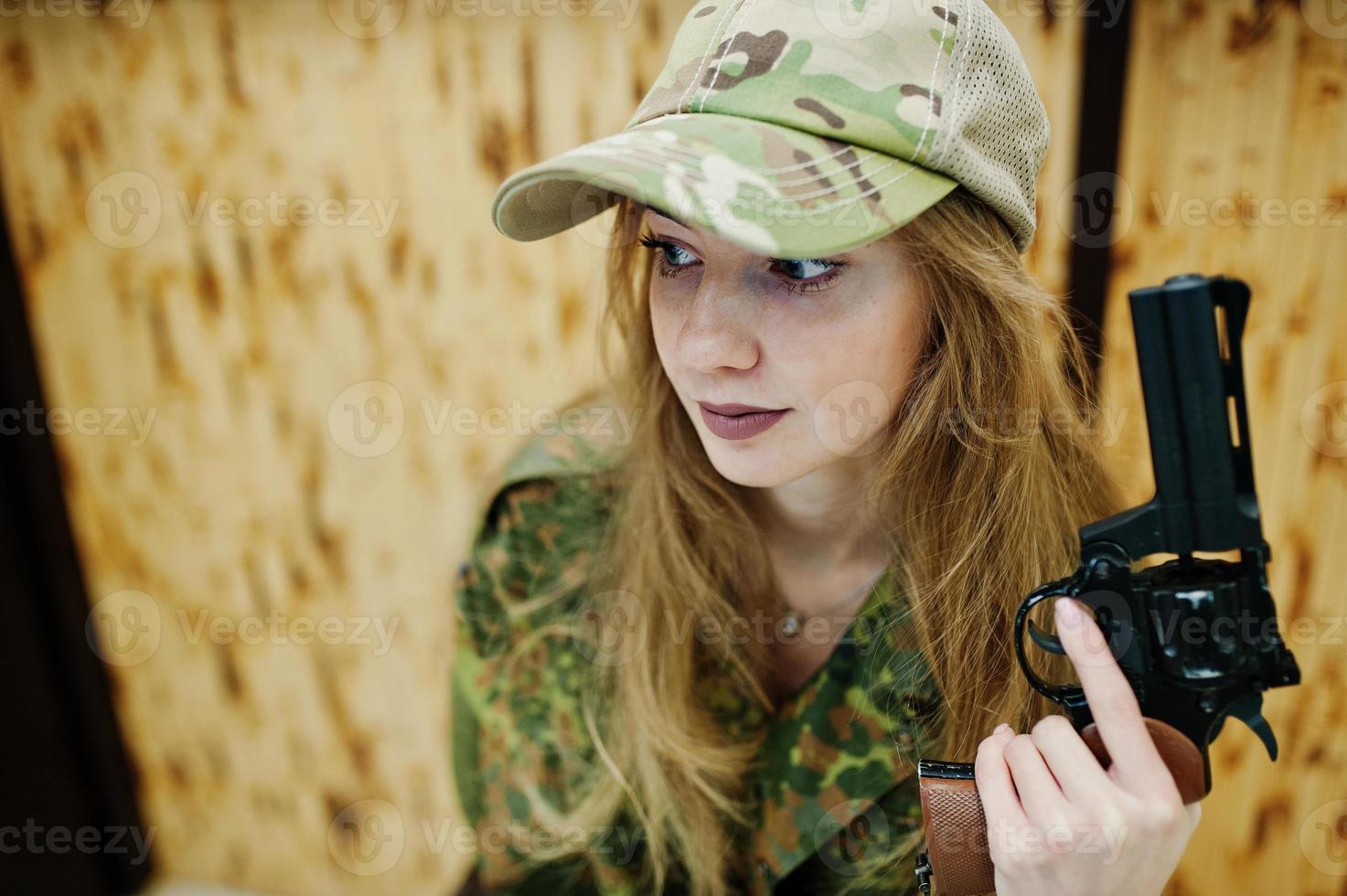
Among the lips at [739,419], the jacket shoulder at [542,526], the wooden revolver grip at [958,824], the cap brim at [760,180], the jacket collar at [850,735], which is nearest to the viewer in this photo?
the cap brim at [760,180]

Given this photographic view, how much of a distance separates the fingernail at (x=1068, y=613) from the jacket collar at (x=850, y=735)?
0.27 m

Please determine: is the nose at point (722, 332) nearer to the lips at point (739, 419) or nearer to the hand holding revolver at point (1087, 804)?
the lips at point (739, 419)

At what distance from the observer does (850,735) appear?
1.09 meters

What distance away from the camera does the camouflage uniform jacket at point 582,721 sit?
107 centimetres

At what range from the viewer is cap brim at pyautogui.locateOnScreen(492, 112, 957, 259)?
69 cm

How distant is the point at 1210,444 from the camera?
0.71 m

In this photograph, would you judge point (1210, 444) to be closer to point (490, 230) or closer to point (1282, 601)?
point (1282, 601)

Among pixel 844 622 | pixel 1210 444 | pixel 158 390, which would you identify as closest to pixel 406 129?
pixel 158 390

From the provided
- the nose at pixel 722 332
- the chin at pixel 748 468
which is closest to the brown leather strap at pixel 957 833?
the chin at pixel 748 468

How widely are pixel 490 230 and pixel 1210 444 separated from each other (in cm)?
124

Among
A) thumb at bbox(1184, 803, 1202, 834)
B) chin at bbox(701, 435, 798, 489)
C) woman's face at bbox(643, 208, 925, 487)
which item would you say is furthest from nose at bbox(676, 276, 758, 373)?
thumb at bbox(1184, 803, 1202, 834)

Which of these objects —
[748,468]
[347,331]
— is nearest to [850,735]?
[748,468]

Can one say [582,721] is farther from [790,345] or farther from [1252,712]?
[1252,712]

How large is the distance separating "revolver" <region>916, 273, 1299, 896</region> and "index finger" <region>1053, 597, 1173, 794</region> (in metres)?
0.02
